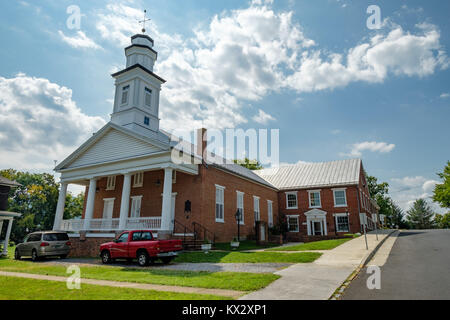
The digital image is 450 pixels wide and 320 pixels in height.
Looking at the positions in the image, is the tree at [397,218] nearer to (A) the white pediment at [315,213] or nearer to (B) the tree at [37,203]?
(A) the white pediment at [315,213]

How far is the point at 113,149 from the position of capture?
72.3 feet

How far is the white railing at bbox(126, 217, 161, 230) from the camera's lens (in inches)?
738

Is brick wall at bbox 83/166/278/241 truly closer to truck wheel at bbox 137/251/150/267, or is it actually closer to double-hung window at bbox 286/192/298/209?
truck wheel at bbox 137/251/150/267

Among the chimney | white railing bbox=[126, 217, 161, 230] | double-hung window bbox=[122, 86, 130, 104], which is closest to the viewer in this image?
white railing bbox=[126, 217, 161, 230]

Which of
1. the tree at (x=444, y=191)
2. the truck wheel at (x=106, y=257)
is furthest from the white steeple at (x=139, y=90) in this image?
the tree at (x=444, y=191)

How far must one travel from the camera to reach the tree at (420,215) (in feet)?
251

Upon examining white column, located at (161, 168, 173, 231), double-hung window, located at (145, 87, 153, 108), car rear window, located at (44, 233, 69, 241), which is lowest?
car rear window, located at (44, 233, 69, 241)

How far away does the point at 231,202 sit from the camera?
23609mm

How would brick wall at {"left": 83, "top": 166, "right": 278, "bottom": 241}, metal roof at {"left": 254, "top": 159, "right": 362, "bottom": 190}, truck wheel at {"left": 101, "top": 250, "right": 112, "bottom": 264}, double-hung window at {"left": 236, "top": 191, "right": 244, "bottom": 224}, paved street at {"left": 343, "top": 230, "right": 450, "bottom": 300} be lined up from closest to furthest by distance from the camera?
1. paved street at {"left": 343, "top": 230, "right": 450, "bottom": 300}
2. truck wheel at {"left": 101, "top": 250, "right": 112, "bottom": 264}
3. brick wall at {"left": 83, "top": 166, "right": 278, "bottom": 241}
4. double-hung window at {"left": 236, "top": 191, "right": 244, "bottom": 224}
5. metal roof at {"left": 254, "top": 159, "right": 362, "bottom": 190}

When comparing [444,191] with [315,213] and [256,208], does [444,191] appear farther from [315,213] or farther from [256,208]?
[256,208]

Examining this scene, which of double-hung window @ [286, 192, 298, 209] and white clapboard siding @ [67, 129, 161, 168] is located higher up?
white clapboard siding @ [67, 129, 161, 168]

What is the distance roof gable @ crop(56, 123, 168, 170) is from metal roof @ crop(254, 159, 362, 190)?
19791mm

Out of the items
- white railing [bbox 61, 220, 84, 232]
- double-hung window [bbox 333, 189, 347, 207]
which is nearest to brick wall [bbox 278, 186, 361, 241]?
double-hung window [bbox 333, 189, 347, 207]
